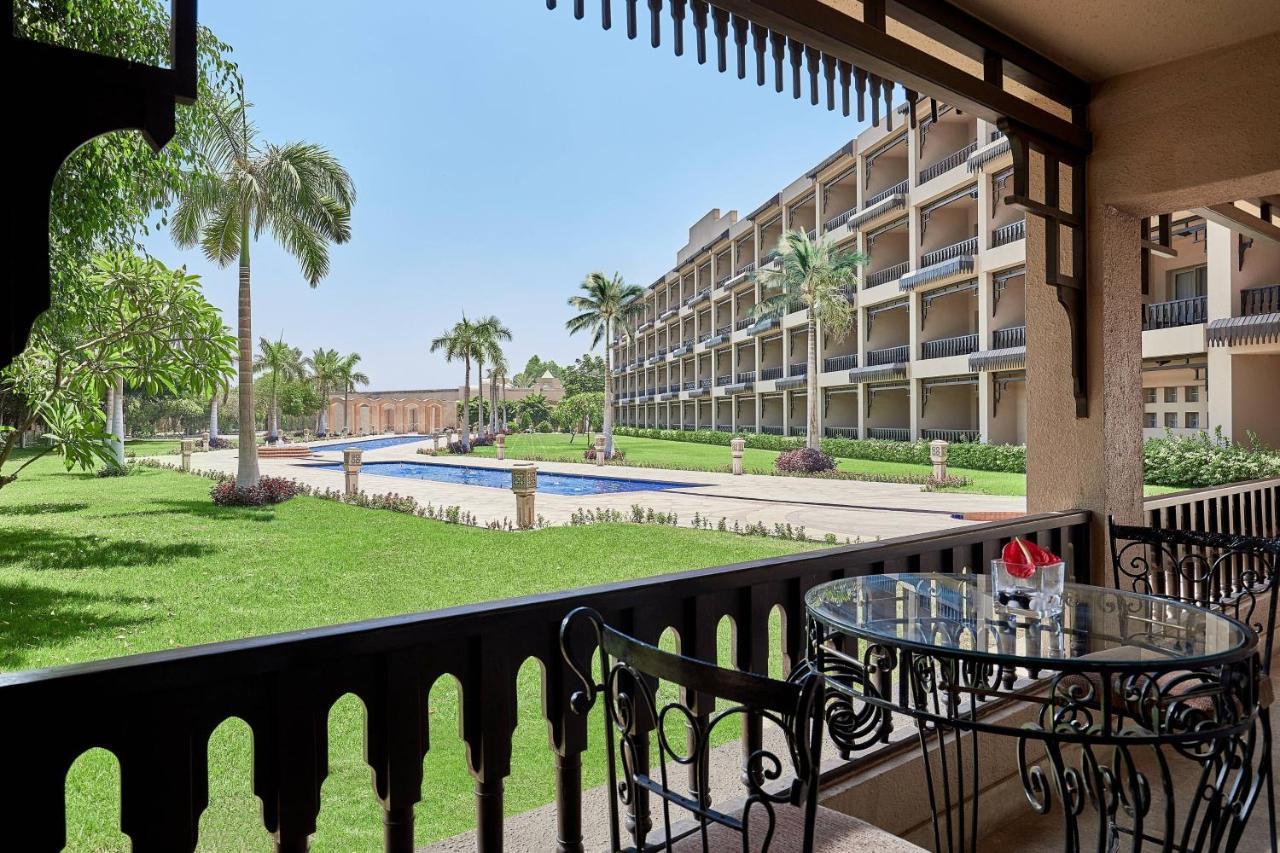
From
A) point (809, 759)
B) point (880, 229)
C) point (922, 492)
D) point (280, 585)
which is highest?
point (880, 229)

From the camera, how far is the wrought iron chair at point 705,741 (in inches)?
28.5

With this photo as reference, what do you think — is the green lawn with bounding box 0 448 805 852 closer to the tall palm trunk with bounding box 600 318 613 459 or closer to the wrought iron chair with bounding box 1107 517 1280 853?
the wrought iron chair with bounding box 1107 517 1280 853

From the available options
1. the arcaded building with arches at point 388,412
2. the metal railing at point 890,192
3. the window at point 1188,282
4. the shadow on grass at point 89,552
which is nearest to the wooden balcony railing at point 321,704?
the shadow on grass at point 89,552

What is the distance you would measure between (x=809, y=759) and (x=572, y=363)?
156 ft

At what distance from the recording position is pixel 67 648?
686 cm

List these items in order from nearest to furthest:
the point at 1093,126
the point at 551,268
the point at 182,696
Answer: the point at 182,696 < the point at 1093,126 < the point at 551,268

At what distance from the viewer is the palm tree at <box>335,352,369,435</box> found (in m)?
40.4

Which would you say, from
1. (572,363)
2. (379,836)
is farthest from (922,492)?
(572,363)

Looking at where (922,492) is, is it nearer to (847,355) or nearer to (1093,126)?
(847,355)

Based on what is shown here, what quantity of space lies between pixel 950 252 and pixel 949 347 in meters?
1.96

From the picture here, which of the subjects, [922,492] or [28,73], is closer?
[28,73]

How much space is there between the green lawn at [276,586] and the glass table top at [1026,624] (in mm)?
2516

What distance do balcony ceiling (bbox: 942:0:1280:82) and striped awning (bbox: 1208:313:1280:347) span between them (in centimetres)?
912

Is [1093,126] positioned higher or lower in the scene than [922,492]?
higher
